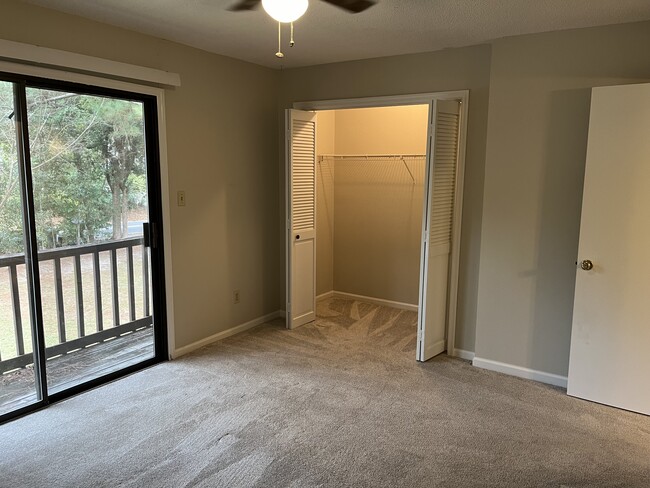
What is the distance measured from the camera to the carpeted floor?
7.47 feet

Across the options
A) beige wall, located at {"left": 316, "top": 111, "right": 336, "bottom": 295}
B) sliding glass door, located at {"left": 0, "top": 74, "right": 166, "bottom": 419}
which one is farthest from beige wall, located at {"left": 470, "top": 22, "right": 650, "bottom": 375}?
sliding glass door, located at {"left": 0, "top": 74, "right": 166, "bottom": 419}

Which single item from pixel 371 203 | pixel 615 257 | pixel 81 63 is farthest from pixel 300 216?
pixel 615 257

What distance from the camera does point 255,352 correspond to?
3809mm

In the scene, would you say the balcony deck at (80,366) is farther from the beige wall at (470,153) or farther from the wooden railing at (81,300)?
the beige wall at (470,153)

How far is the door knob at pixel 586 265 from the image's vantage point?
9.64 ft

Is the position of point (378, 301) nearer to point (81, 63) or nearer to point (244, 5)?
point (244, 5)

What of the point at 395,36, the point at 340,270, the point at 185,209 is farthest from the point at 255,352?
the point at 395,36

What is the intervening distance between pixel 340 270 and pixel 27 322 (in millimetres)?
3303

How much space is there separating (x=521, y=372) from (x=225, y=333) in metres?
2.44

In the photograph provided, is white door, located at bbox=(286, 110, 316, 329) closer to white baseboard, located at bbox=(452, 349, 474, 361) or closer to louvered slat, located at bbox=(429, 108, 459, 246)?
louvered slat, located at bbox=(429, 108, 459, 246)

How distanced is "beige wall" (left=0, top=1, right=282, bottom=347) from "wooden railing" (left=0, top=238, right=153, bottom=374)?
0.31 metres

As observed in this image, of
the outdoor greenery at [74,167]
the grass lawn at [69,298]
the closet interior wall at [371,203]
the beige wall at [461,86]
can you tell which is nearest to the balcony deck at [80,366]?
the grass lawn at [69,298]

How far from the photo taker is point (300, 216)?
171 inches

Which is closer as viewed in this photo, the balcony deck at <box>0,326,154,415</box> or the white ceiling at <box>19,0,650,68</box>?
the white ceiling at <box>19,0,650,68</box>
